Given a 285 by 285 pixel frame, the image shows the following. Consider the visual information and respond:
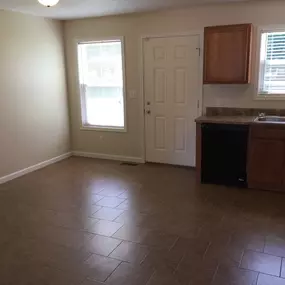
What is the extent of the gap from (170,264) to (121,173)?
2470 mm

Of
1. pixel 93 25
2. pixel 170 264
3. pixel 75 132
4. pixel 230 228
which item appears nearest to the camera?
pixel 170 264

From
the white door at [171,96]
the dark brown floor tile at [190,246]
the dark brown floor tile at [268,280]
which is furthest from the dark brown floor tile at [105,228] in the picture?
the white door at [171,96]

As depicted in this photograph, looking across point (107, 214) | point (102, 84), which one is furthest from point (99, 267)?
point (102, 84)

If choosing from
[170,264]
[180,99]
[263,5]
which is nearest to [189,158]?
[180,99]

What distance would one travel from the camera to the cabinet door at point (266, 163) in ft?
12.8

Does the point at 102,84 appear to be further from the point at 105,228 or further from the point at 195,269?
the point at 195,269

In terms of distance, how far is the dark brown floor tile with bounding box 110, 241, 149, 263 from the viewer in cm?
263

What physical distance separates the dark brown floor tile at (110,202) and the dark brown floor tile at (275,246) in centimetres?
168

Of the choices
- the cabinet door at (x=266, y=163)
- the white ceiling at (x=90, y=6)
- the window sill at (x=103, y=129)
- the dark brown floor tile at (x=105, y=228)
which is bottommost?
the dark brown floor tile at (x=105, y=228)

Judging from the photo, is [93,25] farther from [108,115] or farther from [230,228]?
[230,228]

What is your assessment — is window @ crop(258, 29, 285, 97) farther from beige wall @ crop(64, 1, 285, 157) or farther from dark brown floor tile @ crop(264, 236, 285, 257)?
dark brown floor tile @ crop(264, 236, 285, 257)

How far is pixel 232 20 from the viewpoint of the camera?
14.3 feet

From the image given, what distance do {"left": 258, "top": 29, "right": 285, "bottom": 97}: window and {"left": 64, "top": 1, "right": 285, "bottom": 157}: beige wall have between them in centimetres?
14

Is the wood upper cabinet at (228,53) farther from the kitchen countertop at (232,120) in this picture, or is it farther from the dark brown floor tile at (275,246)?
the dark brown floor tile at (275,246)
